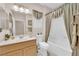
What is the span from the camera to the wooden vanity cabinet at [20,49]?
193cm

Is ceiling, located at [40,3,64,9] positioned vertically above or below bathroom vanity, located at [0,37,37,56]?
above

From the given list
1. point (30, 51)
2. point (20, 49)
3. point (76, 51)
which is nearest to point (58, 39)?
point (76, 51)

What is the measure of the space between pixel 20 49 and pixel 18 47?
0.14 ft

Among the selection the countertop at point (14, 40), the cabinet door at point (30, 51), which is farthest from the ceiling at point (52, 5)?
the cabinet door at point (30, 51)

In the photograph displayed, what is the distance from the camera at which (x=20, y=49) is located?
2.00 meters

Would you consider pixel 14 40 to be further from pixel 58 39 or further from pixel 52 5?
pixel 52 5

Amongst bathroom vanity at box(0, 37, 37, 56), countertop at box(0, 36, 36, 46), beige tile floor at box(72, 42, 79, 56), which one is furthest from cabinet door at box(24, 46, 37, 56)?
beige tile floor at box(72, 42, 79, 56)

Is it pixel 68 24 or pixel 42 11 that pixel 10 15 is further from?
pixel 68 24

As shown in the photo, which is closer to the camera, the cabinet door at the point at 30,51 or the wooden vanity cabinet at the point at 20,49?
the wooden vanity cabinet at the point at 20,49

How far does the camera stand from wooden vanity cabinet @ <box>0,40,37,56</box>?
193 cm

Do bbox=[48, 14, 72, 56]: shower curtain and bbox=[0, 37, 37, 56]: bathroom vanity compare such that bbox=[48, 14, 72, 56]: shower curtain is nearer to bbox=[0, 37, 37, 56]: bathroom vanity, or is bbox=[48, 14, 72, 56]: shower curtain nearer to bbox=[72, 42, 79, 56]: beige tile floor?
bbox=[72, 42, 79, 56]: beige tile floor

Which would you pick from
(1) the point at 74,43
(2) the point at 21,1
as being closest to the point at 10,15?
(2) the point at 21,1

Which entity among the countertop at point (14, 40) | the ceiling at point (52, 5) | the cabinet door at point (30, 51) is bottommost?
the cabinet door at point (30, 51)

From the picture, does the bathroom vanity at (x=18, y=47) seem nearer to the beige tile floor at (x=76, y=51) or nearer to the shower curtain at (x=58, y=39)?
the shower curtain at (x=58, y=39)
